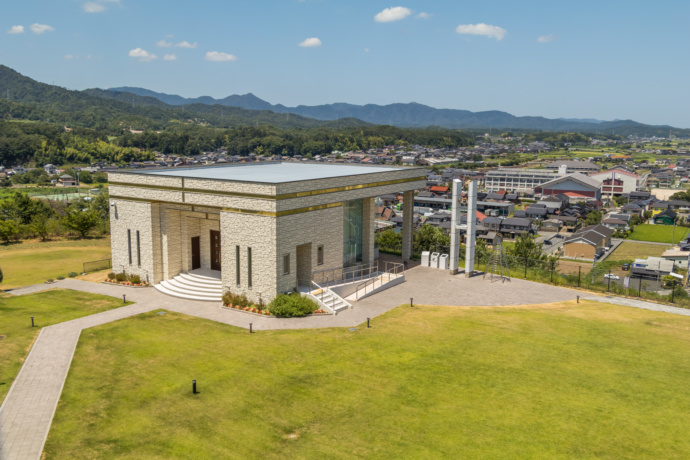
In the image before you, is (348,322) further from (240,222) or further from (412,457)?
(412,457)

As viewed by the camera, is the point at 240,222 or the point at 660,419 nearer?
the point at 660,419

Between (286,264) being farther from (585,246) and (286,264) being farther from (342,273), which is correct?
(585,246)

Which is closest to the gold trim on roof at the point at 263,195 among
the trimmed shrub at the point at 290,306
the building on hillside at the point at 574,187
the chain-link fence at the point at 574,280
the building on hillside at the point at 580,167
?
the trimmed shrub at the point at 290,306

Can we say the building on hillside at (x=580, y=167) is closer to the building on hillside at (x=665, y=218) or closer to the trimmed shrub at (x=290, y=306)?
the building on hillside at (x=665, y=218)

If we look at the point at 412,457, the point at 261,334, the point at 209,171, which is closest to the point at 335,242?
the point at 261,334

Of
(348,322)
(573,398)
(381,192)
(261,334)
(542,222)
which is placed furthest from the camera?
(542,222)

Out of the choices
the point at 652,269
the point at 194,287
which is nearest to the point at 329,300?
the point at 194,287
